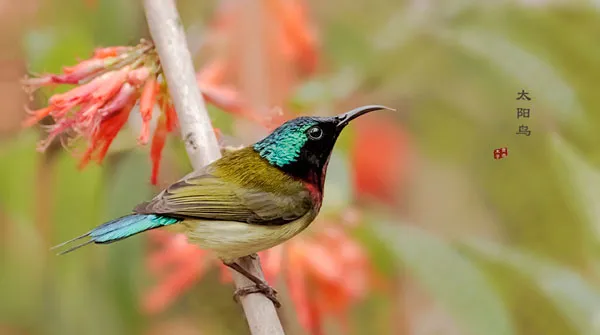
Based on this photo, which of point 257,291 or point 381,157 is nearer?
point 257,291

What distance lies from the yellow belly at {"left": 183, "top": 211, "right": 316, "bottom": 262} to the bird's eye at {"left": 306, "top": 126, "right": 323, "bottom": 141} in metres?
0.08

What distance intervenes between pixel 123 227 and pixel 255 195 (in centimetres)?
19

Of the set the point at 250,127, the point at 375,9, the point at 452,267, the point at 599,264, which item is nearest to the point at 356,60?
the point at 375,9

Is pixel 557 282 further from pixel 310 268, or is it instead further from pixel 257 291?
pixel 257 291

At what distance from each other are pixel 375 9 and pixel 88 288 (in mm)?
624

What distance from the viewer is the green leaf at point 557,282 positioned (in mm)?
920

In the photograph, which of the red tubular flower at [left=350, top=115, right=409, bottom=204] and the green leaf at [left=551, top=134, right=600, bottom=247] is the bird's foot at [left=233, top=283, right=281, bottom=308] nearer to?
the green leaf at [left=551, top=134, right=600, bottom=247]

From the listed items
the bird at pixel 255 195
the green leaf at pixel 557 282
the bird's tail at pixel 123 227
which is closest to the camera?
the bird's tail at pixel 123 227

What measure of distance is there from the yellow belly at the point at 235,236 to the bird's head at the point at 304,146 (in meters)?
0.06

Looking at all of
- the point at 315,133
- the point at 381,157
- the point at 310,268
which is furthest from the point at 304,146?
the point at 381,157

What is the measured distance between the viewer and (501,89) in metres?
1.12

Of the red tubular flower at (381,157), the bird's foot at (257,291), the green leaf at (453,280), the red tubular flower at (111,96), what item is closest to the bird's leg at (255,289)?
the bird's foot at (257,291)

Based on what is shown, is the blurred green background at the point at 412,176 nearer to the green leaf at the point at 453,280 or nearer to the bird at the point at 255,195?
the green leaf at the point at 453,280

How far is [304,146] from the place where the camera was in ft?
2.56
